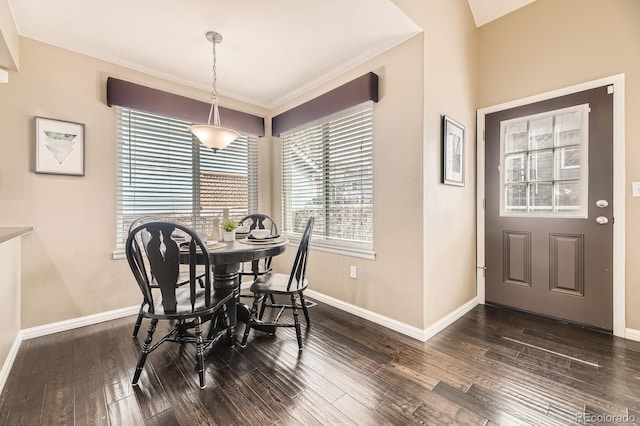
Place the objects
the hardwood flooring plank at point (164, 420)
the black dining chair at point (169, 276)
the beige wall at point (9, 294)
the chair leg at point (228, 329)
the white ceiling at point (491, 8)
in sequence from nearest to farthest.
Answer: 1. the hardwood flooring plank at point (164, 420)
2. the black dining chair at point (169, 276)
3. the beige wall at point (9, 294)
4. the chair leg at point (228, 329)
5. the white ceiling at point (491, 8)

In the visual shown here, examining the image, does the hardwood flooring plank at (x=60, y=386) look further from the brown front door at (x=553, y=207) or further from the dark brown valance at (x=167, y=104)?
the brown front door at (x=553, y=207)

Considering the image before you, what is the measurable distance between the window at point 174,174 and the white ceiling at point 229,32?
1.86 feet

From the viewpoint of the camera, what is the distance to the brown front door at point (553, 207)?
2271 millimetres

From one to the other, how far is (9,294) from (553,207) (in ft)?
14.0

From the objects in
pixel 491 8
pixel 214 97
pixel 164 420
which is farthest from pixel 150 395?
pixel 491 8

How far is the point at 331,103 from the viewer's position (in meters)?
2.83

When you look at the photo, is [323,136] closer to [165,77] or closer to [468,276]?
[165,77]

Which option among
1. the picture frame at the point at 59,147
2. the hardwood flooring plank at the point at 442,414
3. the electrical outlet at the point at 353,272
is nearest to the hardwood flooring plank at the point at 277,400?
the hardwood flooring plank at the point at 442,414

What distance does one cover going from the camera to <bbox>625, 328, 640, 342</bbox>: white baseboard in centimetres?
213

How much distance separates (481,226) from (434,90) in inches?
59.9

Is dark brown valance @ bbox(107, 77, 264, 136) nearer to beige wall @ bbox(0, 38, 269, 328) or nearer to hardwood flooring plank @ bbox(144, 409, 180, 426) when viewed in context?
beige wall @ bbox(0, 38, 269, 328)

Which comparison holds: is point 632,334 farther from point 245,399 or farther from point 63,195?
point 63,195

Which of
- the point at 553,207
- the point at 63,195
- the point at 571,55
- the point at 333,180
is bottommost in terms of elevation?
the point at 553,207

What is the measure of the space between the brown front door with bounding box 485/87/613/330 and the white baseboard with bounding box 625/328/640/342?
0.36ft
